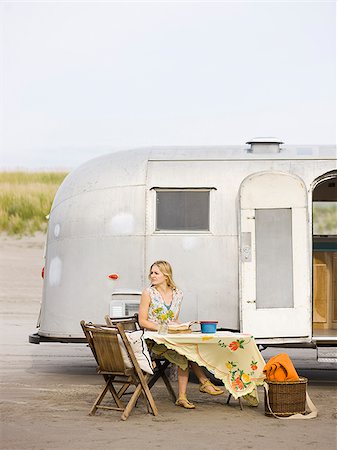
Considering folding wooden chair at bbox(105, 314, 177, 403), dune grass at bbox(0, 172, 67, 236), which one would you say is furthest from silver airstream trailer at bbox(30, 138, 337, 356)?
dune grass at bbox(0, 172, 67, 236)

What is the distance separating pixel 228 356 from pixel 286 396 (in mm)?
702

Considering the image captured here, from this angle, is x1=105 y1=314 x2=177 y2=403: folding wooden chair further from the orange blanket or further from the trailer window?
the trailer window

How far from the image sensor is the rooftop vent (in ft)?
38.2

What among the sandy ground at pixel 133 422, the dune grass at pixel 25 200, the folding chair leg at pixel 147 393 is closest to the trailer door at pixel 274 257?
the sandy ground at pixel 133 422

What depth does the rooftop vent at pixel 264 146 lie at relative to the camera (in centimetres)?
1163

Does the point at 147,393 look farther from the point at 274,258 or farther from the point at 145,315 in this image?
the point at 274,258

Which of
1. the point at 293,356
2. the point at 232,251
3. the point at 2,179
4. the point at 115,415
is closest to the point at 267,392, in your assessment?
the point at 115,415

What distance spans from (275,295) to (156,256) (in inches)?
50.5

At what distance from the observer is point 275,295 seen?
11102mm

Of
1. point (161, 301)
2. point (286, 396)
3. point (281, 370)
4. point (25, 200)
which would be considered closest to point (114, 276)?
point (161, 301)

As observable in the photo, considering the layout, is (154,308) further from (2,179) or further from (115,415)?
(2,179)

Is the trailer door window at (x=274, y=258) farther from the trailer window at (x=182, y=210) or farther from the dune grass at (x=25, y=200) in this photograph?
the dune grass at (x=25, y=200)

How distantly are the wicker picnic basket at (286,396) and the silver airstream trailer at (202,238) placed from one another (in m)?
1.51

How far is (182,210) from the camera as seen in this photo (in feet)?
37.1
